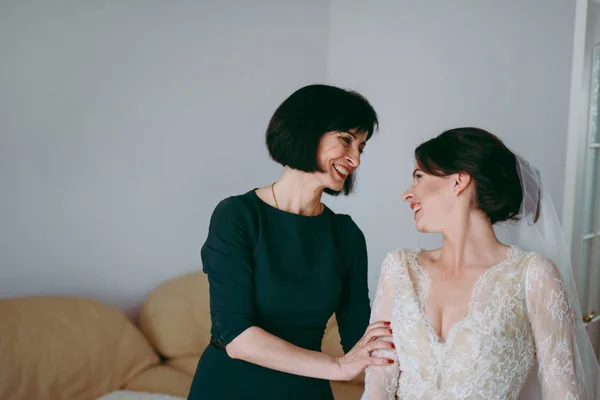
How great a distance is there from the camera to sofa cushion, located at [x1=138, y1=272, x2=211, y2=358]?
8.61 ft

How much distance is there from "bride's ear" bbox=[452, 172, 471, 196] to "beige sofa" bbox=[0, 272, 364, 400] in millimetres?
1464

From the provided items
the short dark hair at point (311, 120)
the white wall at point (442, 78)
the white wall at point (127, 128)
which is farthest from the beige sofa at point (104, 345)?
the short dark hair at point (311, 120)

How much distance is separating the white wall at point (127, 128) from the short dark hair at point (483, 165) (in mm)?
1560

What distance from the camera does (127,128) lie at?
2.54 meters

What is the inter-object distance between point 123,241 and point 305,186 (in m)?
1.38

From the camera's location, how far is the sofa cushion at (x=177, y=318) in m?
2.62

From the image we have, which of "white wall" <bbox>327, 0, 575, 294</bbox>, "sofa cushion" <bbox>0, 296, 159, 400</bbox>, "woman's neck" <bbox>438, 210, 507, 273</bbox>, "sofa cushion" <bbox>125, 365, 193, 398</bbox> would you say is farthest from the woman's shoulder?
"white wall" <bbox>327, 0, 575, 294</bbox>

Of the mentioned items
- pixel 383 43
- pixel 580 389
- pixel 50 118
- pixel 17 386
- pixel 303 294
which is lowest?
pixel 17 386

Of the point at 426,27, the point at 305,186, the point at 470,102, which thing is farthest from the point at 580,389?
the point at 426,27

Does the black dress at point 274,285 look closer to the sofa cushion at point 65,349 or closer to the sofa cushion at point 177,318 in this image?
the sofa cushion at point 65,349

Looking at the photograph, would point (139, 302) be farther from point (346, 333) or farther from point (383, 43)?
point (383, 43)

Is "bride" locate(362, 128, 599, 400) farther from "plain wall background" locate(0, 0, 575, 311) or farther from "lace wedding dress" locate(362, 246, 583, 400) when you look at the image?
"plain wall background" locate(0, 0, 575, 311)

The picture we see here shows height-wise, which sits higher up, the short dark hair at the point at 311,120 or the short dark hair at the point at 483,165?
the short dark hair at the point at 311,120

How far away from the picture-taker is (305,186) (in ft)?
4.83
